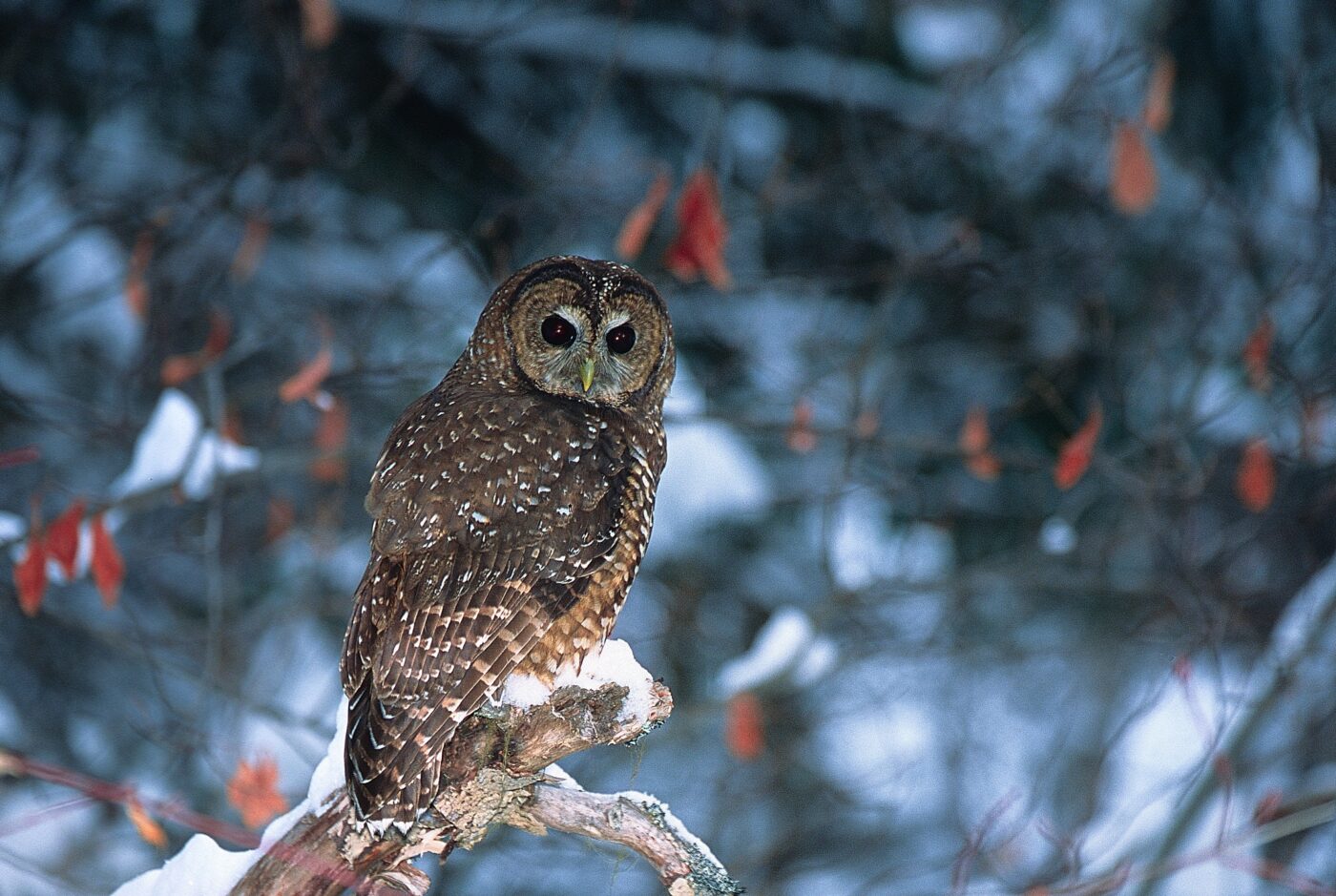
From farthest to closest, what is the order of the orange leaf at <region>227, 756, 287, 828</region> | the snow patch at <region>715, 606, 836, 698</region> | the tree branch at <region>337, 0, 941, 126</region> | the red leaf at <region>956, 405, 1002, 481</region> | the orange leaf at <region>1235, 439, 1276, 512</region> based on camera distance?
1. the tree branch at <region>337, 0, 941, 126</region>
2. the orange leaf at <region>1235, 439, 1276, 512</region>
3. the red leaf at <region>956, 405, 1002, 481</region>
4. the snow patch at <region>715, 606, 836, 698</region>
5. the orange leaf at <region>227, 756, 287, 828</region>

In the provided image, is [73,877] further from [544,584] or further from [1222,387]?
[1222,387]

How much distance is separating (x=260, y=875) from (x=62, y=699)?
5281 millimetres

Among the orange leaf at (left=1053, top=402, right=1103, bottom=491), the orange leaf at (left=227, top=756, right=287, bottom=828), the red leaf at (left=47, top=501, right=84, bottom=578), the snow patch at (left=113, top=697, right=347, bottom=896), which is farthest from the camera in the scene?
the orange leaf at (left=1053, top=402, right=1103, bottom=491)

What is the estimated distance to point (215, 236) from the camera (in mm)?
7852

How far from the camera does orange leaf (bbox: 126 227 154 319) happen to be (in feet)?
21.5

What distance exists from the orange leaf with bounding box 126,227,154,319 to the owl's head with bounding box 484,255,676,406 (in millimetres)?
3690

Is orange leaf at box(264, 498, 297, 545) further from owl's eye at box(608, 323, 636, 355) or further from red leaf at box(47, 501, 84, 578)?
owl's eye at box(608, 323, 636, 355)

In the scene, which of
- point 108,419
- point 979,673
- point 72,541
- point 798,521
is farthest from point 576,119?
point 72,541

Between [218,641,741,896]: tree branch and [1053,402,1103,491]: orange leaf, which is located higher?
[1053,402,1103,491]: orange leaf

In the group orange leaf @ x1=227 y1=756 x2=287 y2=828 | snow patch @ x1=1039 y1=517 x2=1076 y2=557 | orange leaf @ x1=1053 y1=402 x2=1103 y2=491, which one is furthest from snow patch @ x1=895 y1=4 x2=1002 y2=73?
orange leaf @ x1=227 y1=756 x2=287 y2=828

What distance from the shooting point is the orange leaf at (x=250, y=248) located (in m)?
6.88

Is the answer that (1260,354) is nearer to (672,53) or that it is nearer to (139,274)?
(672,53)

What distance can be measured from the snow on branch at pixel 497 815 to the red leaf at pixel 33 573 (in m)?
1.96

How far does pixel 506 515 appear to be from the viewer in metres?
3.09
